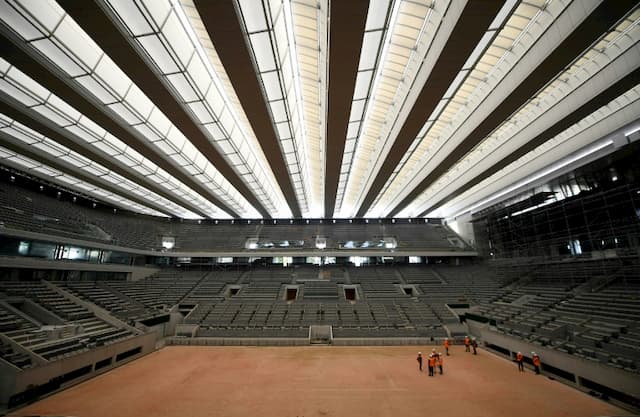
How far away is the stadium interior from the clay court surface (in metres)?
1.65

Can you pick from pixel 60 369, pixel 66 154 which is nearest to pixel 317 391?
pixel 60 369

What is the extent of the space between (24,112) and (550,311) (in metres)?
31.1

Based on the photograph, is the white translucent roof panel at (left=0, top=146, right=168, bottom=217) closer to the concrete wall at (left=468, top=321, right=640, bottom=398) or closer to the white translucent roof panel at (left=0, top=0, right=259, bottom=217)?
the white translucent roof panel at (left=0, top=0, right=259, bottom=217)

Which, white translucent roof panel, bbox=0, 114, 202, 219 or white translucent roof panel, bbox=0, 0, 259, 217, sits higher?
white translucent roof panel, bbox=0, 0, 259, 217

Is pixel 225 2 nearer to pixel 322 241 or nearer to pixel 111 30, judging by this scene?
pixel 111 30

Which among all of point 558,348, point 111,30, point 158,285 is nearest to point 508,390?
point 558,348

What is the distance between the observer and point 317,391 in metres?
11.1

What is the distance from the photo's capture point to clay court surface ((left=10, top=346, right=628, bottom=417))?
9438mm

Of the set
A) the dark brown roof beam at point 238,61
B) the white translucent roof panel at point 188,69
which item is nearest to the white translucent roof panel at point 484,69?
the dark brown roof beam at point 238,61

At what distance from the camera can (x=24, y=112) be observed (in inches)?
493

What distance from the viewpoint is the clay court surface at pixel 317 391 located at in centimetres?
944

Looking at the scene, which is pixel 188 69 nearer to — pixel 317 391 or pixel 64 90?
pixel 64 90

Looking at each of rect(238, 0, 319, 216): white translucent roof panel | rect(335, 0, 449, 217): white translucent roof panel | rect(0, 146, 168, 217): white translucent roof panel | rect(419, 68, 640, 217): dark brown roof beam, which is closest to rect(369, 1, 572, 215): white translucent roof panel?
rect(335, 0, 449, 217): white translucent roof panel

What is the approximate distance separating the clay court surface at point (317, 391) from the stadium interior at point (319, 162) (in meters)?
1.65
